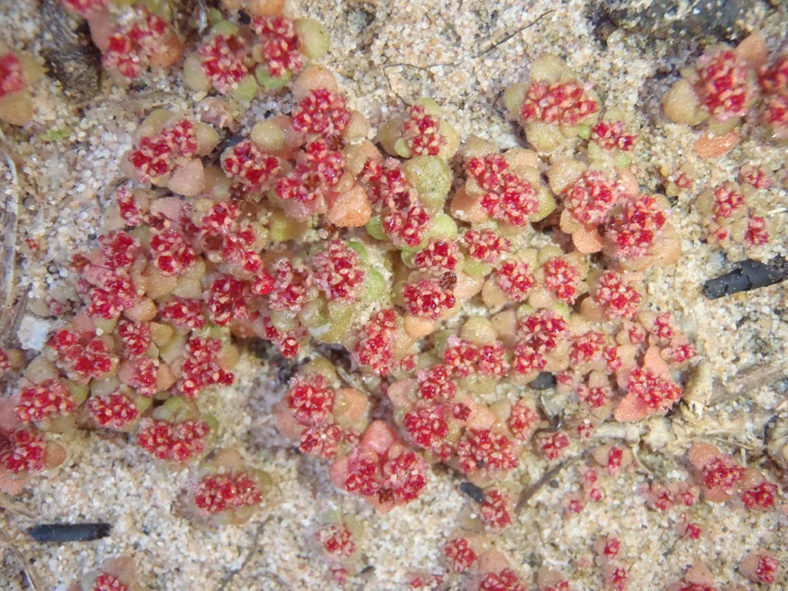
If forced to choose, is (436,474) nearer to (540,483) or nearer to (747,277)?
(540,483)

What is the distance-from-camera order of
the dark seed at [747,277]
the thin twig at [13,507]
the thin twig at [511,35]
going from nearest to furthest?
the thin twig at [511,35], the dark seed at [747,277], the thin twig at [13,507]

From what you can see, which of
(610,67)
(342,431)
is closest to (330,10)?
(610,67)

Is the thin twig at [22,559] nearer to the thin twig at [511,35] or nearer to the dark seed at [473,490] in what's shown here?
the dark seed at [473,490]

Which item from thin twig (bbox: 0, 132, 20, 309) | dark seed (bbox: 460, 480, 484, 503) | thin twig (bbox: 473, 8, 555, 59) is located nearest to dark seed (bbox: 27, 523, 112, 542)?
thin twig (bbox: 0, 132, 20, 309)

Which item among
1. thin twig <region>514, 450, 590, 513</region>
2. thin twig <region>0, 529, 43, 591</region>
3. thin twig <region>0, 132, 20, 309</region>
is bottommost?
thin twig <region>514, 450, 590, 513</region>

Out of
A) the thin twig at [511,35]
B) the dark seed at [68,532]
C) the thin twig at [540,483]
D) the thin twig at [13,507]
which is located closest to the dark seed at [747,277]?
the thin twig at [540,483]

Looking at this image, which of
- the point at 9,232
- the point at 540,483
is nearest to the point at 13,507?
the point at 9,232

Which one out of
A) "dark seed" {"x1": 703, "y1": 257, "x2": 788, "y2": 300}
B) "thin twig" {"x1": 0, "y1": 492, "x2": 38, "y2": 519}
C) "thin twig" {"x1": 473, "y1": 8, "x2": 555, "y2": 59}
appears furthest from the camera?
"thin twig" {"x1": 0, "y1": 492, "x2": 38, "y2": 519}

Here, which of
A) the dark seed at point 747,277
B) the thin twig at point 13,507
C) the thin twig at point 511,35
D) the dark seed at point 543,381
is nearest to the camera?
the thin twig at point 511,35

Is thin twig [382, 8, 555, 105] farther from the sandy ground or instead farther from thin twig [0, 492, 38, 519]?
thin twig [0, 492, 38, 519]
